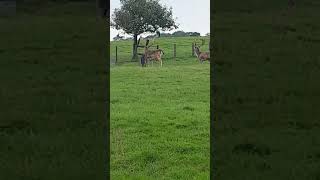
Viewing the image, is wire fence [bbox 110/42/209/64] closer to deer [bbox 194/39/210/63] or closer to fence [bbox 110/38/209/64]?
fence [bbox 110/38/209/64]

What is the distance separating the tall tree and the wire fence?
10.1 ft

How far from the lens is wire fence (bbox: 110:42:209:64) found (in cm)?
1927

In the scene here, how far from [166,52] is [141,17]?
713cm
